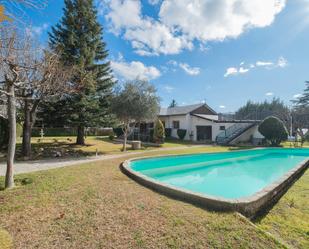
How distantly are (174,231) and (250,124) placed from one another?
2715 centimetres

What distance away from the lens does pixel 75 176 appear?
8.16 metres

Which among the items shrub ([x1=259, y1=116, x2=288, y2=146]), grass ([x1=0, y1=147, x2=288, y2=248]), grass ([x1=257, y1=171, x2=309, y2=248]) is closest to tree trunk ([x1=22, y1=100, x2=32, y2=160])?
grass ([x1=0, y1=147, x2=288, y2=248])

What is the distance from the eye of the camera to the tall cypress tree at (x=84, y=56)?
1622 centimetres

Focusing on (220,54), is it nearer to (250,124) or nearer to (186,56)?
(186,56)

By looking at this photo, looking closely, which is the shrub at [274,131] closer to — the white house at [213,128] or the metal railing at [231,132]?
the white house at [213,128]

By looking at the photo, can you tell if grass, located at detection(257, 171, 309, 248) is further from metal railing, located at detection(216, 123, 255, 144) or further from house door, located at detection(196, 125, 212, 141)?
house door, located at detection(196, 125, 212, 141)

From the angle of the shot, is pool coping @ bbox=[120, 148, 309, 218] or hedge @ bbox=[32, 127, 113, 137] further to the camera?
hedge @ bbox=[32, 127, 113, 137]

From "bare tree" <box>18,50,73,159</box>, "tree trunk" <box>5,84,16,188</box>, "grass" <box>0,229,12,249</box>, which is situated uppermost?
"bare tree" <box>18,50,73,159</box>

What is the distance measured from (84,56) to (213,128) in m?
18.7

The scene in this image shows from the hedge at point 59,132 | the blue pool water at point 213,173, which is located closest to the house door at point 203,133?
the blue pool water at point 213,173

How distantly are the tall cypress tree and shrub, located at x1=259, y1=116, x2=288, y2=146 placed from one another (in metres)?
18.6

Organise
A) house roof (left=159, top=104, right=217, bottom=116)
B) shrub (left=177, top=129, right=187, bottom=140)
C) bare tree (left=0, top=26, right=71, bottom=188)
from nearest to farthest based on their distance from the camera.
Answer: bare tree (left=0, top=26, right=71, bottom=188) → shrub (left=177, top=129, right=187, bottom=140) → house roof (left=159, top=104, right=217, bottom=116)

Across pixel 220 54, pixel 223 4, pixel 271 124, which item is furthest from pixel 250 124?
pixel 223 4

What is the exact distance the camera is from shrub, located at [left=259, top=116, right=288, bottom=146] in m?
23.6
